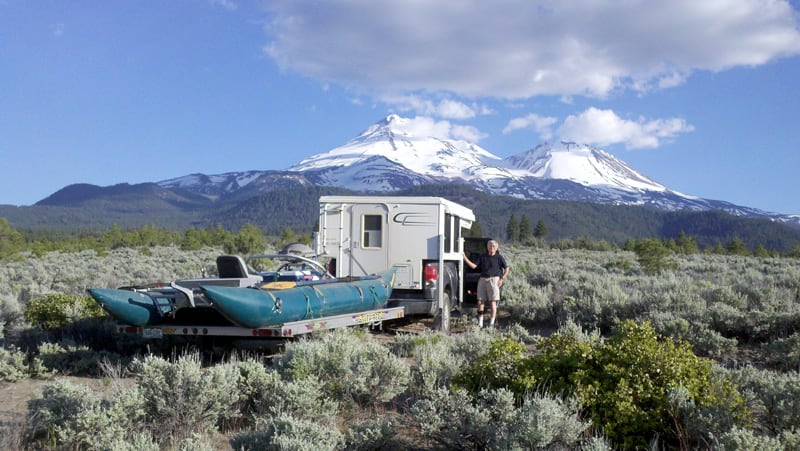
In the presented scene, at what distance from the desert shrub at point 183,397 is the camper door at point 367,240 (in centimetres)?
558

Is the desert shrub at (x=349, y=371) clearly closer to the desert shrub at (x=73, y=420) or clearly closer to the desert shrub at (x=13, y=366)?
the desert shrub at (x=73, y=420)

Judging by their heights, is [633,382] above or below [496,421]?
above

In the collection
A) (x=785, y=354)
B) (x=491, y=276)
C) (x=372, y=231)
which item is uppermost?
(x=372, y=231)

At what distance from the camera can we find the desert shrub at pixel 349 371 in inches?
215

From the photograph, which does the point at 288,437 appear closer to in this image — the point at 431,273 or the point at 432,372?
the point at 432,372

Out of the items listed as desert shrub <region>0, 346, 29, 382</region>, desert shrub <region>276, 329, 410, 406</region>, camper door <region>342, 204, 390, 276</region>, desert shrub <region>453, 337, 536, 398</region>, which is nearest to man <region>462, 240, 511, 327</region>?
camper door <region>342, 204, 390, 276</region>

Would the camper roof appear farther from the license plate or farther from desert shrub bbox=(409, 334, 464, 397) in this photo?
desert shrub bbox=(409, 334, 464, 397)

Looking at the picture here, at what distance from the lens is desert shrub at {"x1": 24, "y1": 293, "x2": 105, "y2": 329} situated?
8789 mm

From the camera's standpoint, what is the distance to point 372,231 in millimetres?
10773

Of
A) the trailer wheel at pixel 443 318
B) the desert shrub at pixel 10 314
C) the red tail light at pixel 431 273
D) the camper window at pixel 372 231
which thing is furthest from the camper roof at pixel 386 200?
the desert shrub at pixel 10 314

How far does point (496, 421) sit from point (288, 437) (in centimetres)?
142

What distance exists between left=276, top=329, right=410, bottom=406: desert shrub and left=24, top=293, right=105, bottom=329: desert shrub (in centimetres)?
443

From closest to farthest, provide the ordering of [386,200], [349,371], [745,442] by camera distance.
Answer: [745,442] → [349,371] → [386,200]

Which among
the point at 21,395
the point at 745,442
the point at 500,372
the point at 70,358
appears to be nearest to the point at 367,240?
the point at 70,358
